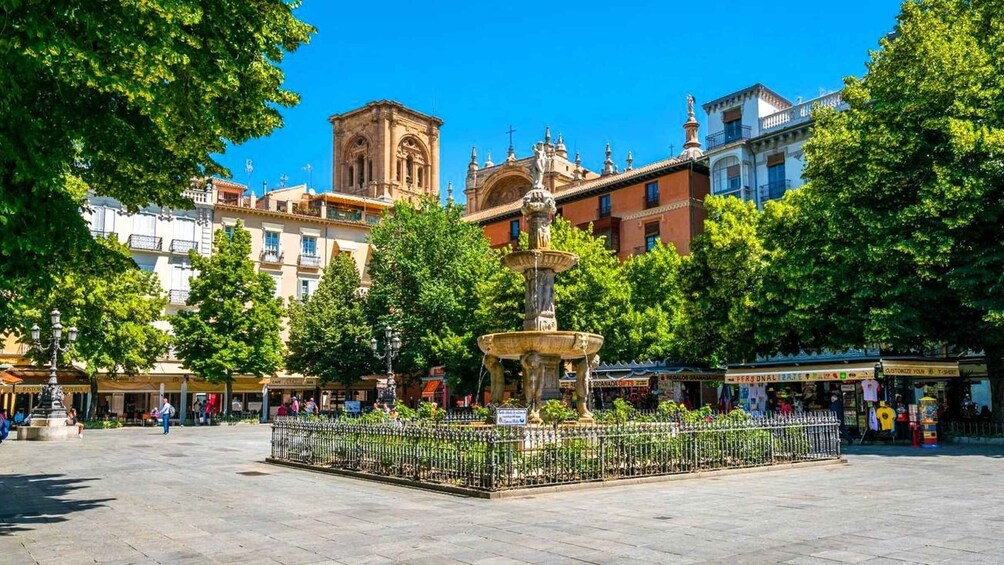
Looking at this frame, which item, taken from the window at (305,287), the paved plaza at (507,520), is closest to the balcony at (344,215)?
the window at (305,287)

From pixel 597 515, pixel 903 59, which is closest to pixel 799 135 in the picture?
pixel 903 59

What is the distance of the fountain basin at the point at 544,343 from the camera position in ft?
58.2

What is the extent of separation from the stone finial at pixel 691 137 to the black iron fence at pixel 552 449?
116ft

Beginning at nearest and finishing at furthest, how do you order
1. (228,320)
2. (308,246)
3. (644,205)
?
1. (228,320)
2. (644,205)
3. (308,246)

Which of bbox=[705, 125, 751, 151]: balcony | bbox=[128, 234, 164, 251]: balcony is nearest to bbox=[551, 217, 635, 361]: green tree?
bbox=[705, 125, 751, 151]: balcony

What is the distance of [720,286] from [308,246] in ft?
114

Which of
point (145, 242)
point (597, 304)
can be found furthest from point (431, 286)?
point (145, 242)

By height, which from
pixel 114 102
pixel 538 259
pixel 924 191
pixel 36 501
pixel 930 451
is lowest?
pixel 930 451

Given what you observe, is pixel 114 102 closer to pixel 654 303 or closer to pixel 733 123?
pixel 654 303

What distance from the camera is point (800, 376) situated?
2777cm

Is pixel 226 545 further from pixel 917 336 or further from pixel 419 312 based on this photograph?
pixel 419 312

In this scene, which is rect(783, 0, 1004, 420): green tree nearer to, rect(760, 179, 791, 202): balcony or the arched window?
rect(760, 179, 791, 202): balcony

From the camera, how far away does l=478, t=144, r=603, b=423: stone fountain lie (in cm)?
1792

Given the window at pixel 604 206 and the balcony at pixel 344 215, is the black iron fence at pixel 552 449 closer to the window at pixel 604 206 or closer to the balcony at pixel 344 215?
the window at pixel 604 206
